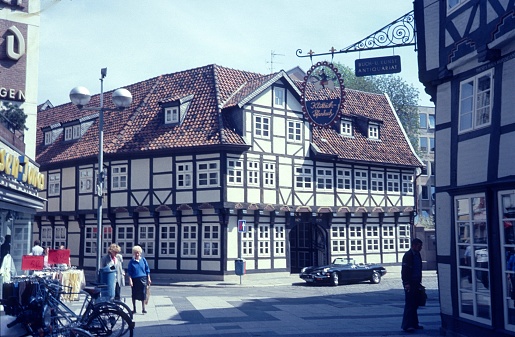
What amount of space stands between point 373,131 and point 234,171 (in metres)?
12.4

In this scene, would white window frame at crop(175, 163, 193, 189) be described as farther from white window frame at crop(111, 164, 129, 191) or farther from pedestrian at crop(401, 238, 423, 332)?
pedestrian at crop(401, 238, 423, 332)

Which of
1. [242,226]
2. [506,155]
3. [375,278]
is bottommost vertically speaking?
[375,278]

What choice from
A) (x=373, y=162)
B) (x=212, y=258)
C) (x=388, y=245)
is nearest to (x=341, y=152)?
(x=373, y=162)

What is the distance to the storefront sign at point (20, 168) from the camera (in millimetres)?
15003

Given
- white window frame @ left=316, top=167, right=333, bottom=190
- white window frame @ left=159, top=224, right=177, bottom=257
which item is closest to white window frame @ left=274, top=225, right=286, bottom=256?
white window frame @ left=316, top=167, right=333, bottom=190

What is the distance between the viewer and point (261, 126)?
32188 mm

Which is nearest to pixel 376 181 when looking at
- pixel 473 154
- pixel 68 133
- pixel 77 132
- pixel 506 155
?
pixel 77 132

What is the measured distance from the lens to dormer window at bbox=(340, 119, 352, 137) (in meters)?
37.7

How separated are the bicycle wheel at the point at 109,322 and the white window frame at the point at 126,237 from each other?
2242 centimetres

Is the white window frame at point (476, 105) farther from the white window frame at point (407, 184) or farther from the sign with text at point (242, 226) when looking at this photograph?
the white window frame at point (407, 184)

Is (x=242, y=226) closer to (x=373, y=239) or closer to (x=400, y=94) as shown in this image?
(x=373, y=239)

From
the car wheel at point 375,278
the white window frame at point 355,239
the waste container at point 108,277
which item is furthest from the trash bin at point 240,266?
the waste container at point 108,277

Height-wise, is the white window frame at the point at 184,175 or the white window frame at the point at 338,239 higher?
the white window frame at the point at 184,175

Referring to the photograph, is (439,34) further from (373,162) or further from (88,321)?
(373,162)
